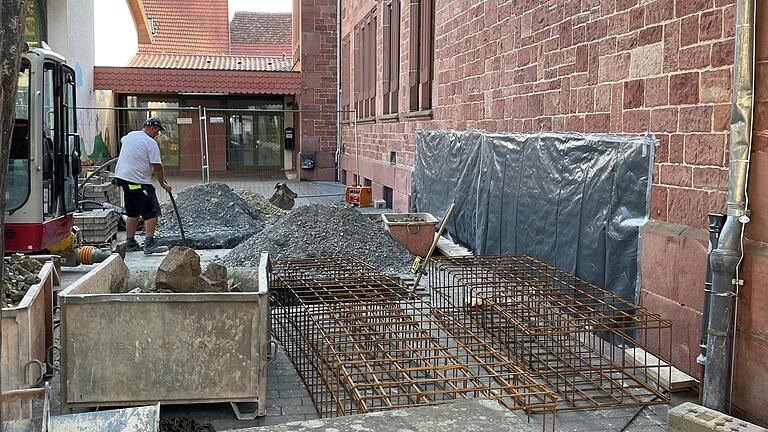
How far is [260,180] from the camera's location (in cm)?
2470

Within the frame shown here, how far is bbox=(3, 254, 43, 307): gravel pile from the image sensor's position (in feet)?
17.2

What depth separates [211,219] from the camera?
45.3 ft

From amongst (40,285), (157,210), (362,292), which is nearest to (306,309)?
(362,292)

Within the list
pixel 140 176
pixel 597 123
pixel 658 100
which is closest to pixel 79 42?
pixel 140 176

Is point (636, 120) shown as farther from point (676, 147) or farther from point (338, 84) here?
point (338, 84)

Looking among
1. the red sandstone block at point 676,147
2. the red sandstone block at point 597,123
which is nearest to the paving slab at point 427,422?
the red sandstone block at point 676,147

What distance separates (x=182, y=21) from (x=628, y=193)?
133 ft

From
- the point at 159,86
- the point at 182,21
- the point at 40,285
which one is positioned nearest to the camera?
the point at 40,285

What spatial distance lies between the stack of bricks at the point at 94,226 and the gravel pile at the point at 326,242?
249 cm

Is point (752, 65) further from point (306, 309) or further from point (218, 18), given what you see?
point (218, 18)

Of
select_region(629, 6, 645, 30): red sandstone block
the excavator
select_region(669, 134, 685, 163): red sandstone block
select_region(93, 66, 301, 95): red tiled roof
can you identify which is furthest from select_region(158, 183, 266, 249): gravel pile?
select_region(93, 66, 301, 95): red tiled roof

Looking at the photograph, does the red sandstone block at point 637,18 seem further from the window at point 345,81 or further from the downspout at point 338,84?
the downspout at point 338,84

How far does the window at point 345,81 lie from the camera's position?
2467cm

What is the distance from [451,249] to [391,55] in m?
7.64
